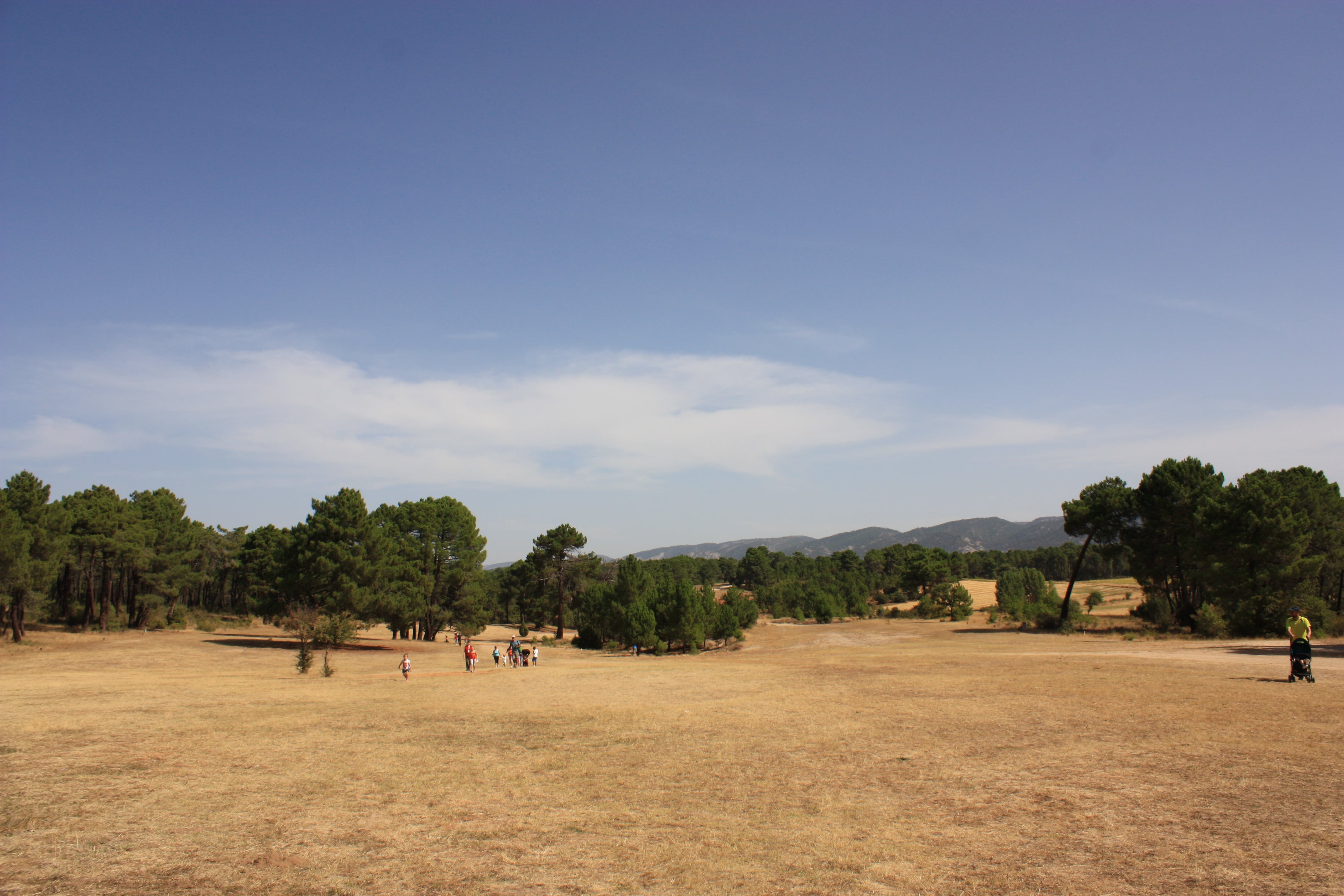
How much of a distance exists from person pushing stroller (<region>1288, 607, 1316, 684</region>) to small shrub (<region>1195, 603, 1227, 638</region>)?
22309 mm

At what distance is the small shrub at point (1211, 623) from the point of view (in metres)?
38.3

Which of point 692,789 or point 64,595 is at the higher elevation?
point 692,789

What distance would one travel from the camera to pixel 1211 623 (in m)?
38.5

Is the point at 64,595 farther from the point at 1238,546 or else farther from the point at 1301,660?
the point at 1238,546

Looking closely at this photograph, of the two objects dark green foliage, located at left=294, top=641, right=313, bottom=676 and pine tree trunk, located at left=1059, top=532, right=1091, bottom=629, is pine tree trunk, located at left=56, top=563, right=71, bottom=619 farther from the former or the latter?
pine tree trunk, located at left=1059, top=532, right=1091, bottom=629

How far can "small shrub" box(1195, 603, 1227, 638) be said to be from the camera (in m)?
38.3

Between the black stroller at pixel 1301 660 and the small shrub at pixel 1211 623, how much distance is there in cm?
2226

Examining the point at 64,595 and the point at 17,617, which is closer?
the point at 17,617

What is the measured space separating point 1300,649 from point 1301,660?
33 centimetres

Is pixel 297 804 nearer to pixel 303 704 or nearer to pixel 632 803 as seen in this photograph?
pixel 632 803

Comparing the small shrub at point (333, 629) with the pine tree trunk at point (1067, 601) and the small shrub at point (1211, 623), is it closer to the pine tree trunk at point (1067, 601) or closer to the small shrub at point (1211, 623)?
the small shrub at point (1211, 623)

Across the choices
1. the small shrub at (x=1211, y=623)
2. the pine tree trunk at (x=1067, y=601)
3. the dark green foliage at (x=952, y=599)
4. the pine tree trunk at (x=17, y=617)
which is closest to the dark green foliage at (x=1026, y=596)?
the pine tree trunk at (x=1067, y=601)

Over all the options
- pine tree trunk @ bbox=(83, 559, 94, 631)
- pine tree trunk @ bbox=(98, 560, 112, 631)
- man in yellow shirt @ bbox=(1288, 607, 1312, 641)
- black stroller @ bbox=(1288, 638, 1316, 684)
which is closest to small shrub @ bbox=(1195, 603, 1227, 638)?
black stroller @ bbox=(1288, 638, 1316, 684)

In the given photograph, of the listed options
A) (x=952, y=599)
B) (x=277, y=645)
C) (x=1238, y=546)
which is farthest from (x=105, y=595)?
(x=952, y=599)
